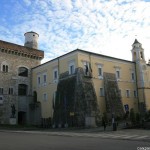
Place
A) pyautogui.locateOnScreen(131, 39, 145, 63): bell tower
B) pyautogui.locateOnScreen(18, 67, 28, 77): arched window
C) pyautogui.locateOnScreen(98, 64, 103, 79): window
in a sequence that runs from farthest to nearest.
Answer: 1. pyautogui.locateOnScreen(18, 67, 28, 77): arched window
2. pyautogui.locateOnScreen(131, 39, 145, 63): bell tower
3. pyautogui.locateOnScreen(98, 64, 103, 79): window

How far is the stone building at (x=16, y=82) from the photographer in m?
45.4

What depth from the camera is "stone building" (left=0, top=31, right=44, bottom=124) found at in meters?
45.4

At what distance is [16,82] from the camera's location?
47844 millimetres

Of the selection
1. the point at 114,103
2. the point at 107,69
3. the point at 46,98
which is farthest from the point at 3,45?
the point at 114,103

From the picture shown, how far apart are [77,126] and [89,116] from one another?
87.0 inches

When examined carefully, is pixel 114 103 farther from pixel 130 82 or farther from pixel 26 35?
pixel 26 35

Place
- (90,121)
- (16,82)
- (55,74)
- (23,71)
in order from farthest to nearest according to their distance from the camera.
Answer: (23,71), (16,82), (55,74), (90,121)

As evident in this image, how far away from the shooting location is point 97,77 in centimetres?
4156

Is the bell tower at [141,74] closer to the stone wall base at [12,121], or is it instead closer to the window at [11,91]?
the stone wall base at [12,121]

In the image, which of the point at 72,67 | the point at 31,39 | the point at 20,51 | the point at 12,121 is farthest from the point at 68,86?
the point at 31,39

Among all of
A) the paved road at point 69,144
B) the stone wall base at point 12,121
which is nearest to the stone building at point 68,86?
the stone wall base at point 12,121

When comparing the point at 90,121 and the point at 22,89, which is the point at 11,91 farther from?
the point at 90,121

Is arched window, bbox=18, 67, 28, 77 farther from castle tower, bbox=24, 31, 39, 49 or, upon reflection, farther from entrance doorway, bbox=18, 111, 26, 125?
entrance doorway, bbox=18, 111, 26, 125

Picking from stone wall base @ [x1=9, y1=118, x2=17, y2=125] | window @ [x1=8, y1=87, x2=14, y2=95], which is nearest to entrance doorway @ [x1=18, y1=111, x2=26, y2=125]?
stone wall base @ [x1=9, y1=118, x2=17, y2=125]
